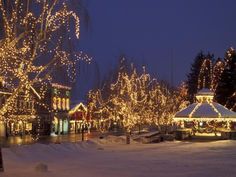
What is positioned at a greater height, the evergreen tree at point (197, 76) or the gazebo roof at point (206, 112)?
the evergreen tree at point (197, 76)

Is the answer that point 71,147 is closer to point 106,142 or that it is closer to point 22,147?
point 22,147

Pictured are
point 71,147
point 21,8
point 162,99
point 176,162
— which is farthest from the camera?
point 162,99

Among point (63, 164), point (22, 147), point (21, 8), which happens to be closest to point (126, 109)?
point (22, 147)

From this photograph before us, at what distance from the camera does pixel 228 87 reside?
78.6 meters

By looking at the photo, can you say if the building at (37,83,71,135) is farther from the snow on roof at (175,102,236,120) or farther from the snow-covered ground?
the snow-covered ground

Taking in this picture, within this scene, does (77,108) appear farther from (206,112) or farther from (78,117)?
(206,112)

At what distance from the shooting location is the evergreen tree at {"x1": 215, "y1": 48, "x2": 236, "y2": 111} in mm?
77875

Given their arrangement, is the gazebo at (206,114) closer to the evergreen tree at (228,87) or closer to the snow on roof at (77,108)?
the evergreen tree at (228,87)

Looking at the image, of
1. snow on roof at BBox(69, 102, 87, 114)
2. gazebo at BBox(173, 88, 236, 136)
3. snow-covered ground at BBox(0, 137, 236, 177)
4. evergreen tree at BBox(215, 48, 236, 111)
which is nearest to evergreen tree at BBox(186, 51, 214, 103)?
evergreen tree at BBox(215, 48, 236, 111)

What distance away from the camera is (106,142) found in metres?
43.2

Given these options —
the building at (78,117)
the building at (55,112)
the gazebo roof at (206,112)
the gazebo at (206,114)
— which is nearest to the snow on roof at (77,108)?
the building at (78,117)

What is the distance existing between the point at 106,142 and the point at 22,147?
47.7ft

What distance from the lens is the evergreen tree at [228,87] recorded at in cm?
7788

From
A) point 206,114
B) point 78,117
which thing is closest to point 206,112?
point 206,114
